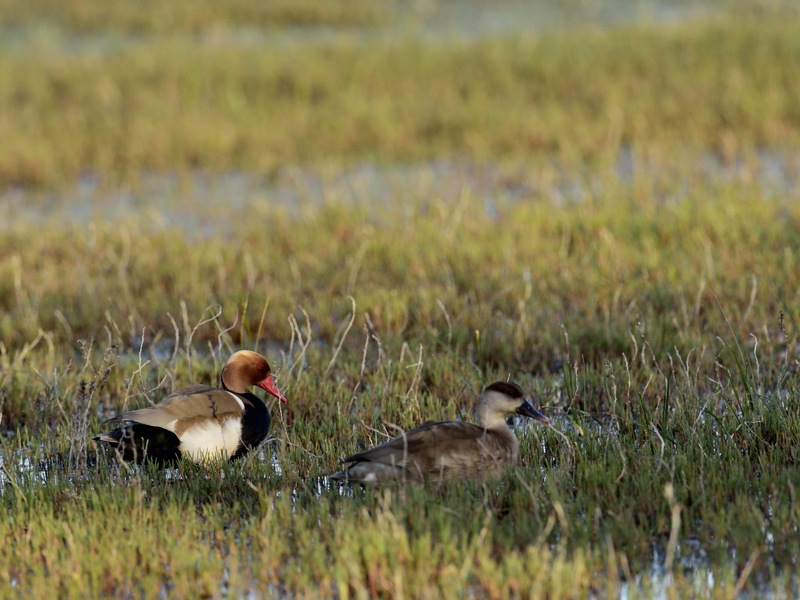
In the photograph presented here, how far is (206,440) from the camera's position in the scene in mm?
5371

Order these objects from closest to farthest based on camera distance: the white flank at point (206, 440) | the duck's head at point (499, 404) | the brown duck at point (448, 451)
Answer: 1. the brown duck at point (448, 451)
2. the duck's head at point (499, 404)
3. the white flank at point (206, 440)

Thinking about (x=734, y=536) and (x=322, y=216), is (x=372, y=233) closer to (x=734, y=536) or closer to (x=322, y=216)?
(x=322, y=216)

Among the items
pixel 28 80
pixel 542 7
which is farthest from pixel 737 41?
pixel 28 80

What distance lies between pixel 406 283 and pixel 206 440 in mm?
A: 3411

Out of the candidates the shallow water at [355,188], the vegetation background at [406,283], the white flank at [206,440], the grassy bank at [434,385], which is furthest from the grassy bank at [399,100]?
the white flank at [206,440]

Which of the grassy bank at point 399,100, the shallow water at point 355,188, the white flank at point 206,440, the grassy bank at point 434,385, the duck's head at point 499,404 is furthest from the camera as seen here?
the grassy bank at point 399,100

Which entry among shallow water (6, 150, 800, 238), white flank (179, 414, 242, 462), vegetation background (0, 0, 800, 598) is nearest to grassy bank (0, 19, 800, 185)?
vegetation background (0, 0, 800, 598)

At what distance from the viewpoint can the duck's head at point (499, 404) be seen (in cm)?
519

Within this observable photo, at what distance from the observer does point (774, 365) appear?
6531 mm

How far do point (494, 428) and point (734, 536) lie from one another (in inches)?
49.8

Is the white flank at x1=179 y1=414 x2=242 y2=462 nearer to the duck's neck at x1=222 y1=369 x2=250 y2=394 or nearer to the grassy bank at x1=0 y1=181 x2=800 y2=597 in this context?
the grassy bank at x1=0 y1=181 x2=800 y2=597

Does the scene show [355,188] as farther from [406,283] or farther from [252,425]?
[252,425]

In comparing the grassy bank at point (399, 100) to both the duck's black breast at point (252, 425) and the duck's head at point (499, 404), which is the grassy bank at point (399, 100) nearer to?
the duck's black breast at point (252, 425)

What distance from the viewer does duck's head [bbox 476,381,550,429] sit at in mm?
5191
